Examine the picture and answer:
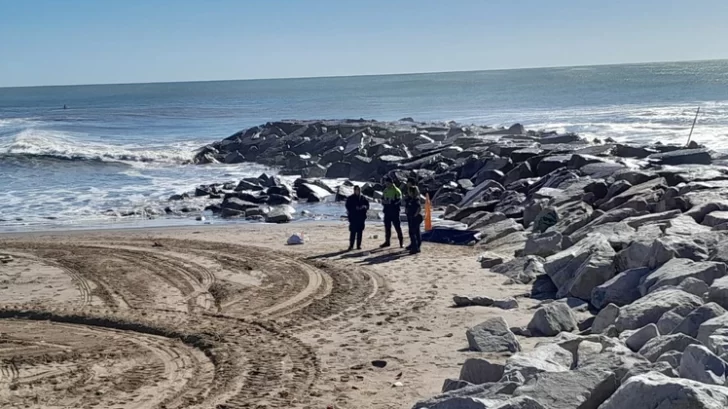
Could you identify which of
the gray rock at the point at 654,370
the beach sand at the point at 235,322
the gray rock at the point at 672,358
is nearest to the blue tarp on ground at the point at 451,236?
the beach sand at the point at 235,322

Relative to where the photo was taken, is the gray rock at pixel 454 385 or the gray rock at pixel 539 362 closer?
the gray rock at pixel 539 362

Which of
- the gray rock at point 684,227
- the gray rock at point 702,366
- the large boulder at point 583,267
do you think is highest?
the gray rock at point 702,366

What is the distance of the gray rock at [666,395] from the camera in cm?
457

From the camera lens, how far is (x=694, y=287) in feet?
27.1

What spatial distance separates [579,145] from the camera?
29.6 metres

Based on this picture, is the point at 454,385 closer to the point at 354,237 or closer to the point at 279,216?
the point at 354,237

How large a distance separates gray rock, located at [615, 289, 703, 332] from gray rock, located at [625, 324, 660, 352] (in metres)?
0.66

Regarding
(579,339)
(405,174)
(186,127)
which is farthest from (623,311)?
(186,127)

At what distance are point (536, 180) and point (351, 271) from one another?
31.2 feet

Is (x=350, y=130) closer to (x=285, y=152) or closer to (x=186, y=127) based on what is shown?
(x=285, y=152)

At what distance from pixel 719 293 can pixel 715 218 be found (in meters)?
4.17

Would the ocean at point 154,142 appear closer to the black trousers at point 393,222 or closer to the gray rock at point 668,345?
the black trousers at point 393,222

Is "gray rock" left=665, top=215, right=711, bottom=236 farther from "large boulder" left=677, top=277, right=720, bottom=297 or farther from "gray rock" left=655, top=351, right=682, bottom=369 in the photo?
"gray rock" left=655, top=351, right=682, bottom=369

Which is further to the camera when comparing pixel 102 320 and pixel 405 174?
pixel 405 174
